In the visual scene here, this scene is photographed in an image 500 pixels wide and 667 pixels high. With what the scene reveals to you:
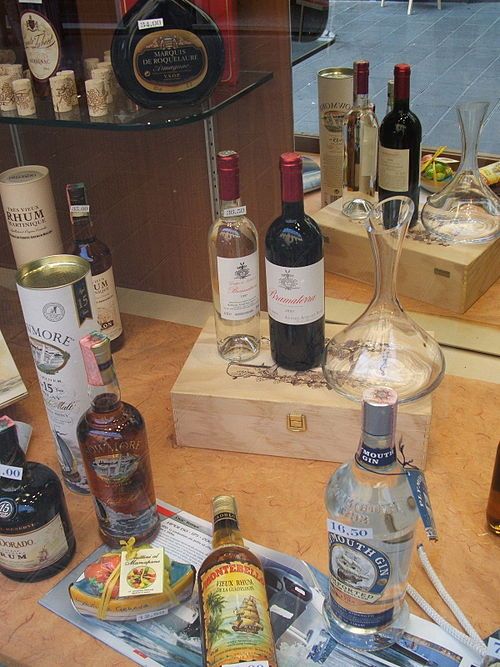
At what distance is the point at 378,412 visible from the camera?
2.40ft

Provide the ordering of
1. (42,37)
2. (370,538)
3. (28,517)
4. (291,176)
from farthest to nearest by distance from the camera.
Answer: (42,37) < (291,176) < (28,517) < (370,538)

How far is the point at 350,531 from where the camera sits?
0.80 metres

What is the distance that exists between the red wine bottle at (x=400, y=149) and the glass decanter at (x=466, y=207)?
0.25ft

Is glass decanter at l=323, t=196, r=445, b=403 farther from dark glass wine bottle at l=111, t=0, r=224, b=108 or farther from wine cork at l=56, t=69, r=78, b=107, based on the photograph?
wine cork at l=56, t=69, r=78, b=107

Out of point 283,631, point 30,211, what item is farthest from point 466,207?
point 283,631

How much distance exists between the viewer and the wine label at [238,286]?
1.15 metres

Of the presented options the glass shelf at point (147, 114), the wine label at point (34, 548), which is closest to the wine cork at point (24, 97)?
the glass shelf at point (147, 114)

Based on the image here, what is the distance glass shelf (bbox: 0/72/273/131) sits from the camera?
1.23m

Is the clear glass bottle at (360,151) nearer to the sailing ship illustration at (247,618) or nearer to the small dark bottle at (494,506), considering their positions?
the small dark bottle at (494,506)

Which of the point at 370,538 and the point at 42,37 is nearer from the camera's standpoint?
the point at 370,538

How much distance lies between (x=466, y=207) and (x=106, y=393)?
92 centimetres

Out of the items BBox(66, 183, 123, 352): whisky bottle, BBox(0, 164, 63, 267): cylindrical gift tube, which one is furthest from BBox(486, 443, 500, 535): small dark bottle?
BBox(0, 164, 63, 267): cylindrical gift tube

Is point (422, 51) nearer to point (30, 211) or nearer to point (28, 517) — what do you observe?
point (30, 211)

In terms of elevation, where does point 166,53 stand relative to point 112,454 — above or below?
above
